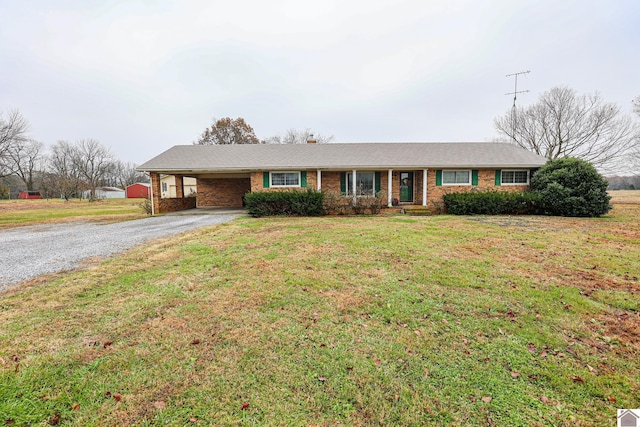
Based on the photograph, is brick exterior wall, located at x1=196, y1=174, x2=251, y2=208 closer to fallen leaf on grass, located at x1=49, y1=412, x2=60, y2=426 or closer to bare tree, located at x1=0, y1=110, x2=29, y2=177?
bare tree, located at x1=0, y1=110, x2=29, y2=177

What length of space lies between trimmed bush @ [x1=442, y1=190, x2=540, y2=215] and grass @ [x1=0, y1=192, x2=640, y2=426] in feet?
27.1

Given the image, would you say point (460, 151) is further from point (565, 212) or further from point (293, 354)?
point (293, 354)

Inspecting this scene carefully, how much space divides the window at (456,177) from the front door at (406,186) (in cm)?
186

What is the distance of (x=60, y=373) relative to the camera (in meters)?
2.23

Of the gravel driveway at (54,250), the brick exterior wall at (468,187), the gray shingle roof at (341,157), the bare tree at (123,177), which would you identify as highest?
the bare tree at (123,177)

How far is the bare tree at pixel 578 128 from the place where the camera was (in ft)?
73.7

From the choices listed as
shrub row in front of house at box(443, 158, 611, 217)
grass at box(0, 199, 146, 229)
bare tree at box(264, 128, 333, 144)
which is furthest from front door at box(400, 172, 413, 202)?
bare tree at box(264, 128, 333, 144)

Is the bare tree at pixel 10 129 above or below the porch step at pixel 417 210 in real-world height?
above

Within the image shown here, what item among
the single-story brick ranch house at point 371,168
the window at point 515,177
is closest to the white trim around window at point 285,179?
the single-story brick ranch house at point 371,168

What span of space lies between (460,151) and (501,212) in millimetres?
4832

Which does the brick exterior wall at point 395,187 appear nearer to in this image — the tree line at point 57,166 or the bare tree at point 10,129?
the bare tree at point 10,129

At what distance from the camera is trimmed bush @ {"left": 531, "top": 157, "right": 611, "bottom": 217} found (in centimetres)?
1195

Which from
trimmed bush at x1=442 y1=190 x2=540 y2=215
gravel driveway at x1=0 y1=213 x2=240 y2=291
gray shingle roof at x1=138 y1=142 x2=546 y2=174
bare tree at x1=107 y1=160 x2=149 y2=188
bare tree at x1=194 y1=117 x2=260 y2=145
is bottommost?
gravel driveway at x1=0 y1=213 x2=240 y2=291

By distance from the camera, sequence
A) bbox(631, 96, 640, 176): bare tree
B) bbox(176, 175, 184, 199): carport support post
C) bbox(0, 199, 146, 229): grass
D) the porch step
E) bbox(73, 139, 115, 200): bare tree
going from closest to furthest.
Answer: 1. bbox(0, 199, 146, 229): grass
2. the porch step
3. bbox(176, 175, 184, 199): carport support post
4. bbox(631, 96, 640, 176): bare tree
5. bbox(73, 139, 115, 200): bare tree
